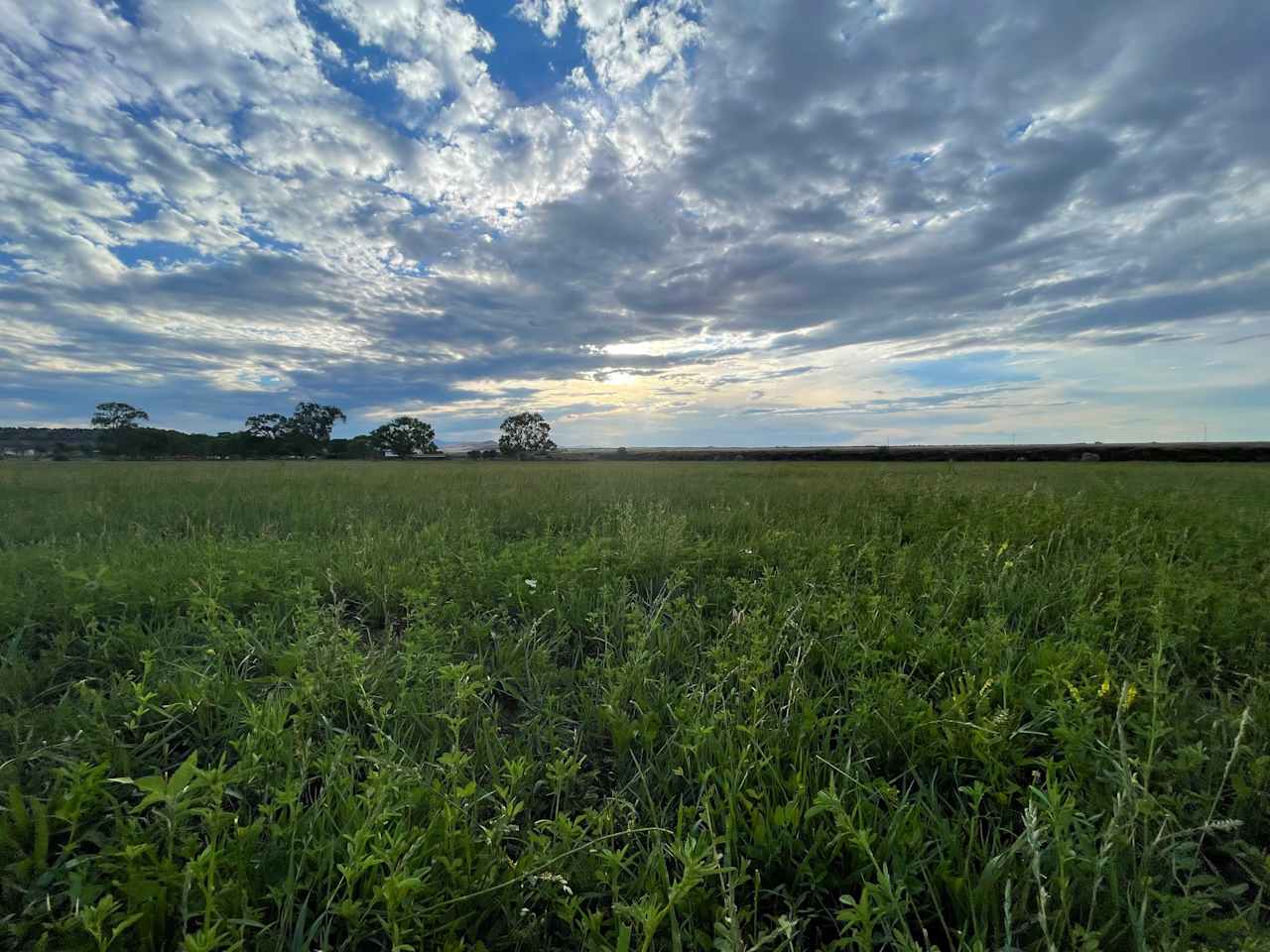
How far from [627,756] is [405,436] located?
290 feet

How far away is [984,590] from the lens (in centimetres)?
388

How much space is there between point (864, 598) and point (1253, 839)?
191 cm

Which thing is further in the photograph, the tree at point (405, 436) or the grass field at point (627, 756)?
the tree at point (405, 436)

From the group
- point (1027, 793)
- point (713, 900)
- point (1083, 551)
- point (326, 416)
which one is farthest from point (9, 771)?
point (326, 416)

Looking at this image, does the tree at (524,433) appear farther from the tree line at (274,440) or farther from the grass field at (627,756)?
the grass field at (627,756)

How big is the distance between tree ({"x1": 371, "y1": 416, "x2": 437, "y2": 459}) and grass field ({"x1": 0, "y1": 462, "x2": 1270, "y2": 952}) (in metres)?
76.7

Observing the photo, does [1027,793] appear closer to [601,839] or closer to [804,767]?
[804,767]

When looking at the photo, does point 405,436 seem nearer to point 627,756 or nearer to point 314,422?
point 314,422

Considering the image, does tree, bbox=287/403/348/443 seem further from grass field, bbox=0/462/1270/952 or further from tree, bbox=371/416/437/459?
grass field, bbox=0/462/1270/952

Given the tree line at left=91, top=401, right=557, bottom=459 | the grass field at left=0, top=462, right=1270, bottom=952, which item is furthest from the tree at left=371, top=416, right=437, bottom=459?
the grass field at left=0, top=462, right=1270, bottom=952

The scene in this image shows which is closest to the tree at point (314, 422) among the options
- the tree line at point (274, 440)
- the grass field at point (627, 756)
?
the tree line at point (274, 440)

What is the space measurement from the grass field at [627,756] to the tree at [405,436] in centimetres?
7668

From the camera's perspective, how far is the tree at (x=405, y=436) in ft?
254

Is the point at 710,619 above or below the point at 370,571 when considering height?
below
